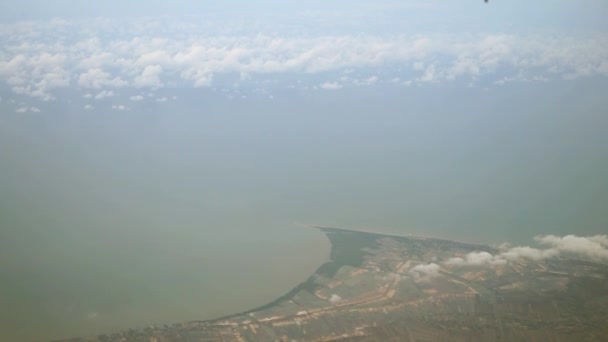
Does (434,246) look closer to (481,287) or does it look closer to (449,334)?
(481,287)

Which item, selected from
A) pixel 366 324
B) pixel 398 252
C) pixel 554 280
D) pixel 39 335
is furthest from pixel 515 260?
pixel 39 335

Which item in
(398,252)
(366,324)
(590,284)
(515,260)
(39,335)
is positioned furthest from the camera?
(398,252)

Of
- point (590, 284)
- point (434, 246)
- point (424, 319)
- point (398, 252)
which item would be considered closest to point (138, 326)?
point (424, 319)

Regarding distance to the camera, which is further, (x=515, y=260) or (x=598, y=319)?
(x=515, y=260)

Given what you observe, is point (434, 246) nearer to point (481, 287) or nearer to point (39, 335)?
point (481, 287)

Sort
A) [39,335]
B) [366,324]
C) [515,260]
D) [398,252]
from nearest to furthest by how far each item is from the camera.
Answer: [39,335] < [366,324] < [515,260] < [398,252]

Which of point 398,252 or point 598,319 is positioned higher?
point 398,252
